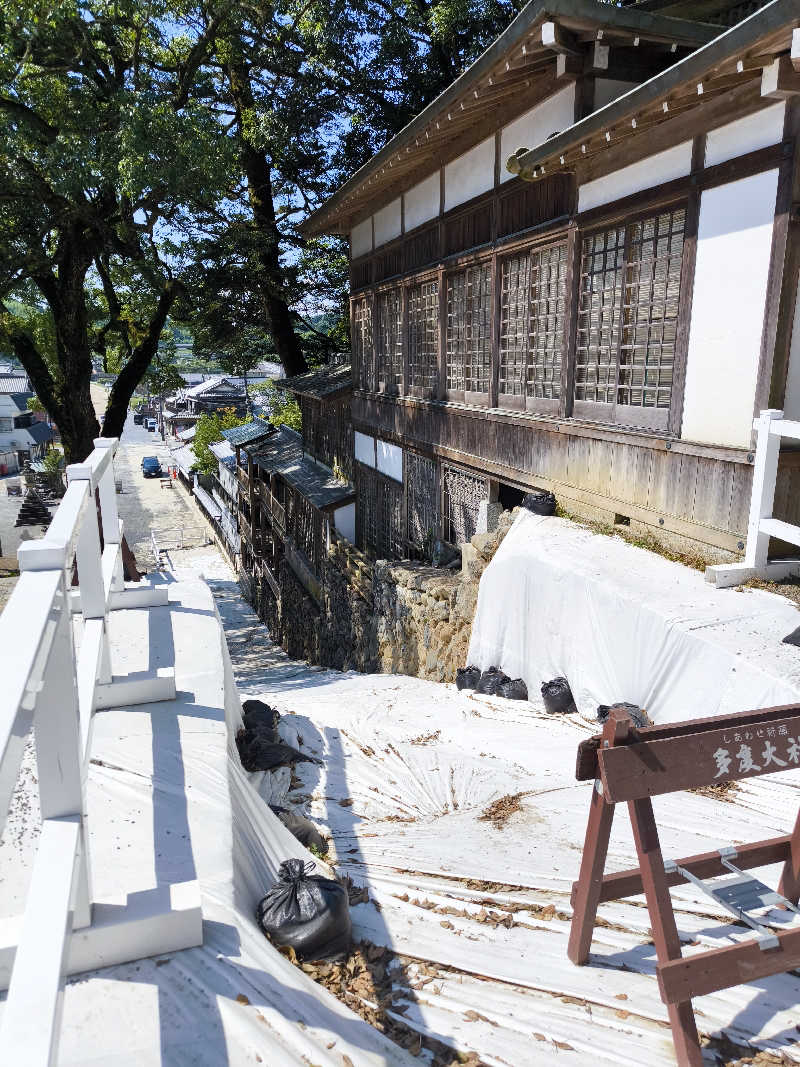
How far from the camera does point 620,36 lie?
267 inches

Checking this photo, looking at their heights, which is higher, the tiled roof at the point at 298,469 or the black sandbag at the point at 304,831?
the black sandbag at the point at 304,831

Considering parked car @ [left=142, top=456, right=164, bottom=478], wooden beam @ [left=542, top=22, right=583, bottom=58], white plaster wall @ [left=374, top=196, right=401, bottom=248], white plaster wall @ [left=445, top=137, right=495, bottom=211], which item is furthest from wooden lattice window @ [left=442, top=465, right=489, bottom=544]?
parked car @ [left=142, top=456, right=164, bottom=478]

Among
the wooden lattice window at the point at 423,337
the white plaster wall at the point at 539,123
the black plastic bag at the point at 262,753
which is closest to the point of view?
the black plastic bag at the point at 262,753

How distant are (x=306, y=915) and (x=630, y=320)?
241 inches

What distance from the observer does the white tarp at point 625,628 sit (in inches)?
180

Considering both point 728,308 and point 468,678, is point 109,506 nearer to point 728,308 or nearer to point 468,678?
point 468,678

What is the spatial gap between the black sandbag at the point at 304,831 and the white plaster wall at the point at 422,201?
9.55 metres

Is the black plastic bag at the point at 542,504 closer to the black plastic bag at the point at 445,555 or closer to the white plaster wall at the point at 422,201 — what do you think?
the black plastic bag at the point at 445,555

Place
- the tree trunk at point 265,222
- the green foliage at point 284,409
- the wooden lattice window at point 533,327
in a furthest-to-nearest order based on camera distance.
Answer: the green foliage at point 284,409 → the tree trunk at point 265,222 → the wooden lattice window at point 533,327

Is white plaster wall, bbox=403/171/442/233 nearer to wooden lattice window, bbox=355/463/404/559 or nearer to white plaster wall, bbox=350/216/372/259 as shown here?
white plaster wall, bbox=350/216/372/259

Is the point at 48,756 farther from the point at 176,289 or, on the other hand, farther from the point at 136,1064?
the point at 176,289

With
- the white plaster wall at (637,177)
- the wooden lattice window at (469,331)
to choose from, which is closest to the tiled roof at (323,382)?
the wooden lattice window at (469,331)

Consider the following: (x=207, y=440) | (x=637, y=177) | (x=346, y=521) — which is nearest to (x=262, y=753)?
(x=637, y=177)

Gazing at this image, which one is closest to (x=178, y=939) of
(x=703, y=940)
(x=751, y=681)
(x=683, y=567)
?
(x=703, y=940)
